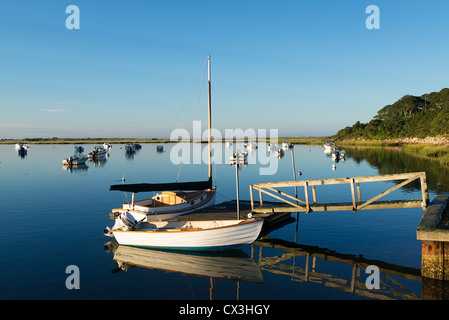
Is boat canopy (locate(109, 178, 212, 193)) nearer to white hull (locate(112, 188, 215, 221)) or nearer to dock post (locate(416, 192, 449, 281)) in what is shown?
white hull (locate(112, 188, 215, 221))

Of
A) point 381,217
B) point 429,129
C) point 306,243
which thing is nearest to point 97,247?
point 306,243

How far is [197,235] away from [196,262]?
1575 millimetres

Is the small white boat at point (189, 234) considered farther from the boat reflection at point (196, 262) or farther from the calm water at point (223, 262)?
the calm water at point (223, 262)

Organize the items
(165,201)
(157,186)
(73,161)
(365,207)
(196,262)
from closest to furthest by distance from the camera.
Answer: (196,262)
(365,207)
(157,186)
(165,201)
(73,161)

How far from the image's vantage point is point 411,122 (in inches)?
5335

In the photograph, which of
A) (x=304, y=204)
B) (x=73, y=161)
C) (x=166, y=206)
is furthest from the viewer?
(x=73, y=161)

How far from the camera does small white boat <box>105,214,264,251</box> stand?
19188 mm

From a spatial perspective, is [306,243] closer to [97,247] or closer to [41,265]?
[97,247]

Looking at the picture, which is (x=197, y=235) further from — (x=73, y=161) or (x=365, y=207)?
(x=73, y=161)

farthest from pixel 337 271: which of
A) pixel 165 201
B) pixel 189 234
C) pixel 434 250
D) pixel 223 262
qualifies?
pixel 165 201

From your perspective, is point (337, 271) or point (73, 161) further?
point (73, 161)

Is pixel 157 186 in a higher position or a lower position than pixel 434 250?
higher

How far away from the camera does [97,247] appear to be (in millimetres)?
21891

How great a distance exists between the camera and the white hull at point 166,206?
22.9 m
